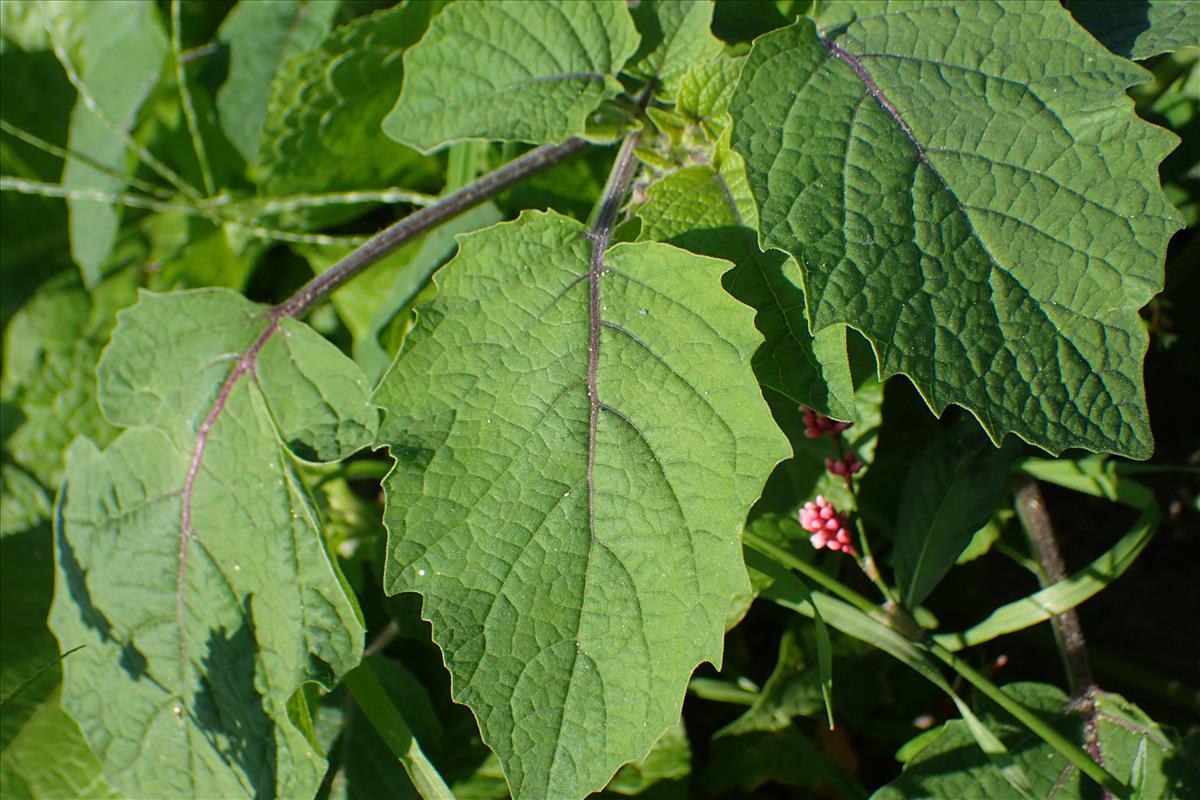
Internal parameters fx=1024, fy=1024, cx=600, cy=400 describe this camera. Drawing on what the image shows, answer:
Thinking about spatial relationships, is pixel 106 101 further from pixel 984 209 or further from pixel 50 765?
pixel 984 209

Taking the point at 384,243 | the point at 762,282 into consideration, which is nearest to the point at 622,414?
the point at 762,282

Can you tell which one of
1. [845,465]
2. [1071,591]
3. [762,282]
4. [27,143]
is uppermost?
[27,143]

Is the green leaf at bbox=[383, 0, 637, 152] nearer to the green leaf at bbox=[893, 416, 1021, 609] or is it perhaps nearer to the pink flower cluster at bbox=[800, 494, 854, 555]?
the pink flower cluster at bbox=[800, 494, 854, 555]

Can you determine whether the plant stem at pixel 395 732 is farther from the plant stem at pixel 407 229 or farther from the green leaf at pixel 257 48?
the green leaf at pixel 257 48

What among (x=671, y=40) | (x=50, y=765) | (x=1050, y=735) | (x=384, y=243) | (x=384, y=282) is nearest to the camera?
(x=1050, y=735)

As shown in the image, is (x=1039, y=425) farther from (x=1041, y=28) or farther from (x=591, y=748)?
(x=591, y=748)

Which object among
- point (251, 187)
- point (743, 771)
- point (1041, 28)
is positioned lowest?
point (743, 771)

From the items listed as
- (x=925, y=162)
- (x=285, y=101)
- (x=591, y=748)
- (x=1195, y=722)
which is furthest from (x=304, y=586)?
(x=1195, y=722)
